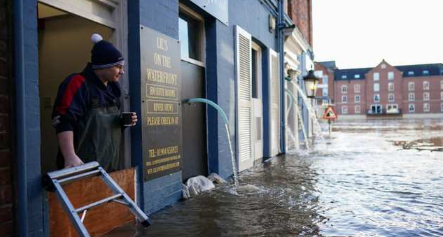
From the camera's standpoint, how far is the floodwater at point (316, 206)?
3918 mm

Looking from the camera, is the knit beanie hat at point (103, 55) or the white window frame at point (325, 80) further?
the white window frame at point (325, 80)

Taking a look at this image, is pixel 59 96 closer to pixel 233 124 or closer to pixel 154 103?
pixel 154 103

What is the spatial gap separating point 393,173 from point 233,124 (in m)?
2.97

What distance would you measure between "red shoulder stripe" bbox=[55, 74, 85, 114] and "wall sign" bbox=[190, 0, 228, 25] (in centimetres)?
287

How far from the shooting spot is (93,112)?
3447mm

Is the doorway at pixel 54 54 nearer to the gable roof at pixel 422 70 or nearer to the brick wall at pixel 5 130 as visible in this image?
the brick wall at pixel 5 130

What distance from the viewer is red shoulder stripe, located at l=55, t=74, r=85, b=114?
313cm

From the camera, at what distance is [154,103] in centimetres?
453

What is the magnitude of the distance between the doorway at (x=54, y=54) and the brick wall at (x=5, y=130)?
1.77 m

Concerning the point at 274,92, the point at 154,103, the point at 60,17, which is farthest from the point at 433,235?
the point at 274,92

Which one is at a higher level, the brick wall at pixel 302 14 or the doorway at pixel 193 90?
the brick wall at pixel 302 14

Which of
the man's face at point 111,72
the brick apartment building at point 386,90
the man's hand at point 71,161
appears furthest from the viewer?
the brick apartment building at point 386,90

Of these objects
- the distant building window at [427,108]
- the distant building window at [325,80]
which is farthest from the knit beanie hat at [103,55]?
the distant building window at [427,108]

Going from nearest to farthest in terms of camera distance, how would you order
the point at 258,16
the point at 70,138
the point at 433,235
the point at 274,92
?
the point at 70,138 < the point at 433,235 < the point at 258,16 < the point at 274,92
